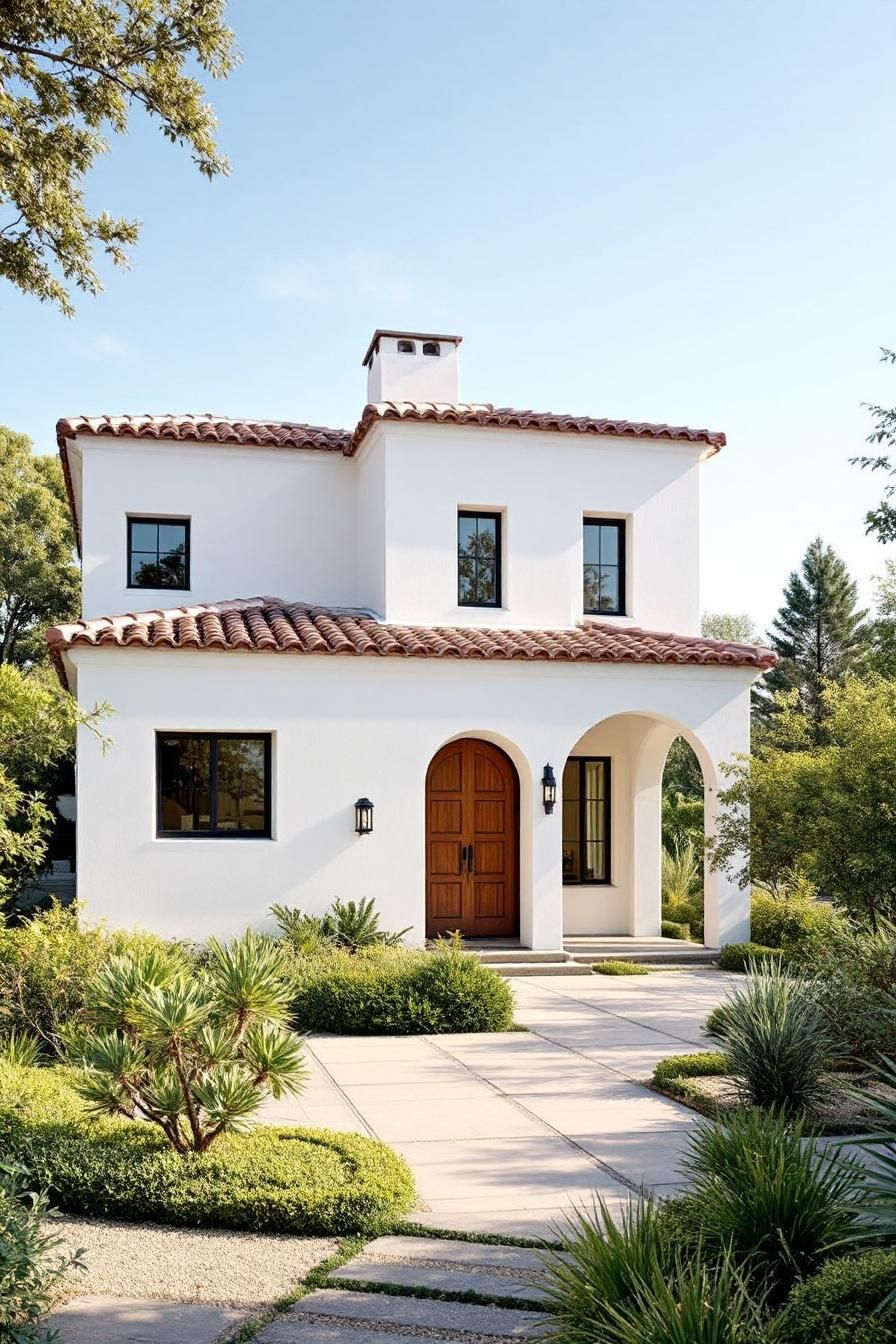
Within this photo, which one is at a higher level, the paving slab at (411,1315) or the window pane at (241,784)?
the window pane at (241,784)

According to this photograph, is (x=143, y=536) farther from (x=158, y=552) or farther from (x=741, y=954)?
(x=741, y=954)

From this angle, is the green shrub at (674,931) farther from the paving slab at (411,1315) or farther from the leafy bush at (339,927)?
the paving slab at (411,1315)

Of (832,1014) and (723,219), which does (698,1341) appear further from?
(723,219)

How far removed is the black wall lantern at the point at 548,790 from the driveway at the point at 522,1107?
3288 millimetres

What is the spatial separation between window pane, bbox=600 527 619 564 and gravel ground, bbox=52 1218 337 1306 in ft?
45.6

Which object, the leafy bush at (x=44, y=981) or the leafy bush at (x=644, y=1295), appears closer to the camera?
the leafy bush at (x=644, y=1295)

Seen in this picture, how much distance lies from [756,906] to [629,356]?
318 inches

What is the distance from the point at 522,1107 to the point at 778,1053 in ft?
6.24

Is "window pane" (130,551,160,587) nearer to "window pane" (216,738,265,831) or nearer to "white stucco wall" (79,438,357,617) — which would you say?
"white stucco wall" (79,438,357,617)

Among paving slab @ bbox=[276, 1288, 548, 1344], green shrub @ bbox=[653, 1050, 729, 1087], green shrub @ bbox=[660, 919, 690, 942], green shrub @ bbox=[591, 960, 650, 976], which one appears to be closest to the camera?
paving slab @ bbox=[276, 1288, 548, 1344]

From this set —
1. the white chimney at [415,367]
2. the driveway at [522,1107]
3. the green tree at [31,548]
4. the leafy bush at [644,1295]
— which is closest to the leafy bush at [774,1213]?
the leafy bush at [644,1295]

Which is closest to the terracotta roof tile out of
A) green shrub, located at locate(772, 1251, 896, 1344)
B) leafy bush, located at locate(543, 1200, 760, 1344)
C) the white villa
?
the white villa

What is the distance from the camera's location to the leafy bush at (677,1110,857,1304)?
4781 mm

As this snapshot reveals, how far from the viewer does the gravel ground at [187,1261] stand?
5.38 m
